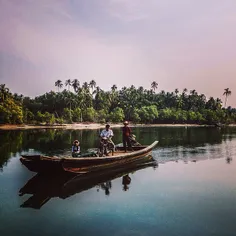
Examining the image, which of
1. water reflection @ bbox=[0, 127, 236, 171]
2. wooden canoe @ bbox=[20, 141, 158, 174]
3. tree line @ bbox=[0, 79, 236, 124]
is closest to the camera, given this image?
wooden canoe @ bbox=[20, 141, 158, 174]

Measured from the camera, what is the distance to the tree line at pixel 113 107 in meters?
71.9

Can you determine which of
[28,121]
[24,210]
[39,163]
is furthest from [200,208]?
[28,121]

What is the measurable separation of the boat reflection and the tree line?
50.3 meters

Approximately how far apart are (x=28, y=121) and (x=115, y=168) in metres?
59.0

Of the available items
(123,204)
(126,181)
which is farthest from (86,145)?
(123,204)

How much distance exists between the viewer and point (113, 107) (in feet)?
325

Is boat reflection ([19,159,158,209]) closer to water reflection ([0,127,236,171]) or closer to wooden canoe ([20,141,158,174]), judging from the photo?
wooden canoe ([20,141,158,174])

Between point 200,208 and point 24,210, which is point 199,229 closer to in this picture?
point 200,208

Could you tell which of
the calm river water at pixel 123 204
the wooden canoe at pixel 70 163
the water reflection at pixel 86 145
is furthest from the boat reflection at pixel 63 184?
the water reflection at pixel 86 145

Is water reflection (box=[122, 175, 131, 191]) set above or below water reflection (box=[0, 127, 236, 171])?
below

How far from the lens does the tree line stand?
2832 inches

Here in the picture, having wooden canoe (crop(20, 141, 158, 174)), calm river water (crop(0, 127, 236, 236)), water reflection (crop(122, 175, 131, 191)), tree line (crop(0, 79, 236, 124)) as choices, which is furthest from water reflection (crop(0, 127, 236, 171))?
tree line (crop(0, 79, 236, 124))

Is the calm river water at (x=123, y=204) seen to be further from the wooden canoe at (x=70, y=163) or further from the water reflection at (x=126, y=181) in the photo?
the wooden canoe at (x=70, y=163)

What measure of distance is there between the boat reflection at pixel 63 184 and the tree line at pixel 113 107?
1981 inches
